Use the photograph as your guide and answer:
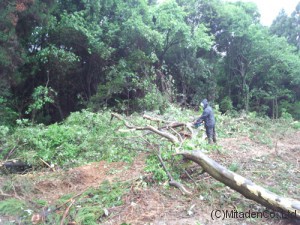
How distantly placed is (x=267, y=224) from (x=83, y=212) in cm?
261

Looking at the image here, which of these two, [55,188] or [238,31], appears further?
[238,31]

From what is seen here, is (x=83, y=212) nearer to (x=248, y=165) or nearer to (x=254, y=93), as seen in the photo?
(x=248, y=165)

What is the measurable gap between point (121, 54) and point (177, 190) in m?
12.1

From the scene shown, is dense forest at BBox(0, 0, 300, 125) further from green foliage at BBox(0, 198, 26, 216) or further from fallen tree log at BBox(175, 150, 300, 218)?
fallen tree log at BBox(175, 150, 300, 218)

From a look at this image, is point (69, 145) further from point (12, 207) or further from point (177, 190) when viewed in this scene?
point (177, 190)

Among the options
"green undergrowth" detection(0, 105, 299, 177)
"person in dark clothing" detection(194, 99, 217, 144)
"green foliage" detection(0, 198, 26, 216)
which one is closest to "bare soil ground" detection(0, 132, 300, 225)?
"green foliage" detection(0, 198, 26, 216)

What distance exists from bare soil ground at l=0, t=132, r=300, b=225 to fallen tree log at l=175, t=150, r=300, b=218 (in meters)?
0.19

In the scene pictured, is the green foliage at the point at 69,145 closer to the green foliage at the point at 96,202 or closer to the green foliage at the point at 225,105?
the green foliage at the point at 96,202

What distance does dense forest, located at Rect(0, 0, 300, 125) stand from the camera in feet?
39.7

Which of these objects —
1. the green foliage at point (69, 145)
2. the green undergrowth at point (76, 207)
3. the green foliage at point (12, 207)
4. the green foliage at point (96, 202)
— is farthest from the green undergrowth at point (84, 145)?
the green foliage at point (12, 207)

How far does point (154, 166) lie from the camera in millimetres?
5316

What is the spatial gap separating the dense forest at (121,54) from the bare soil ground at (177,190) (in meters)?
6.37

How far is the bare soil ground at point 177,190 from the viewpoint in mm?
3869

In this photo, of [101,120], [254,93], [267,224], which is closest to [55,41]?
[101,120]
